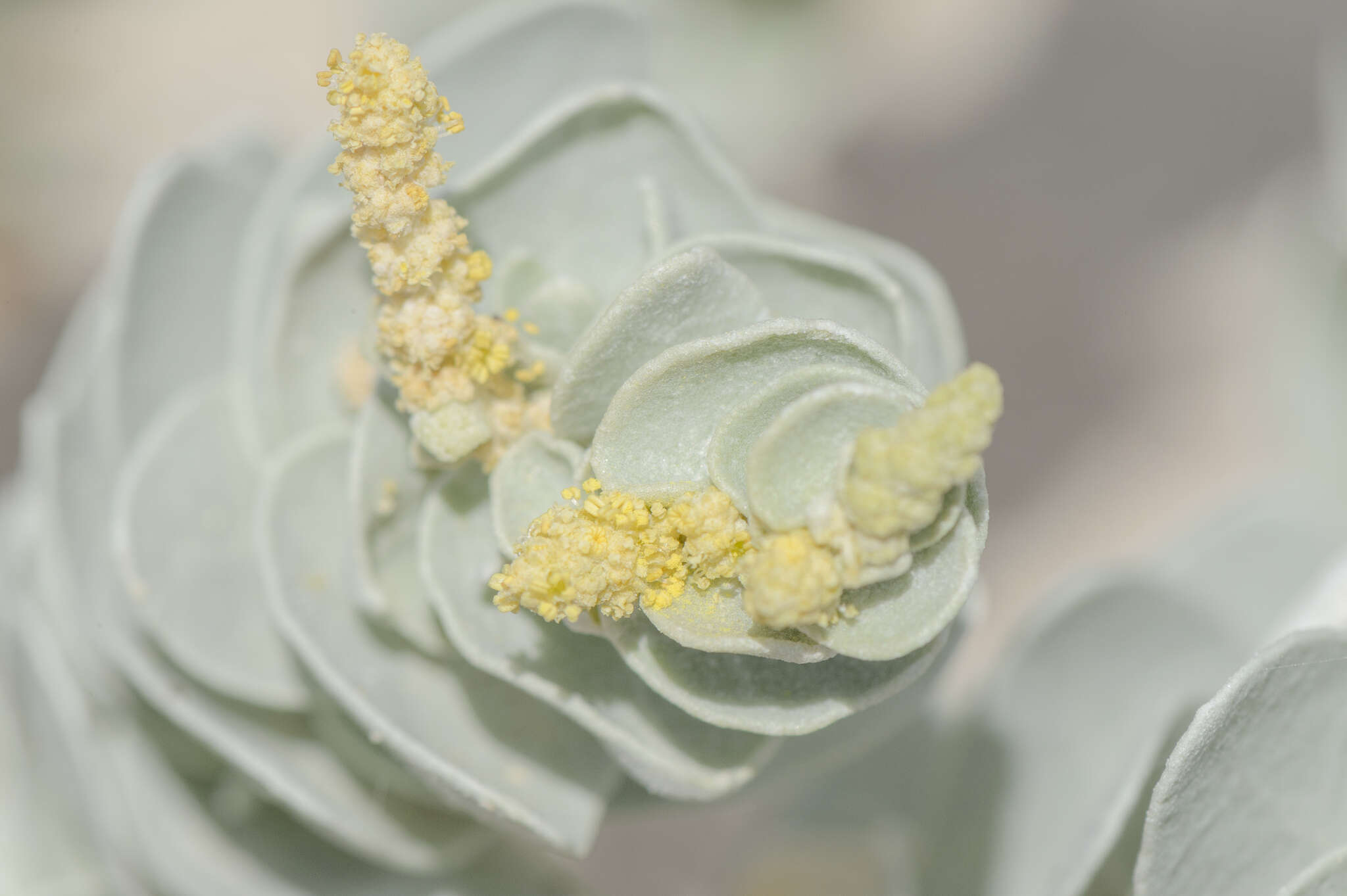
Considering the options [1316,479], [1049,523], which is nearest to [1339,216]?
[1316,479]

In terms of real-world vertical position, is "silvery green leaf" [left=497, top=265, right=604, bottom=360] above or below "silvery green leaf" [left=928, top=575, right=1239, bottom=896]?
above

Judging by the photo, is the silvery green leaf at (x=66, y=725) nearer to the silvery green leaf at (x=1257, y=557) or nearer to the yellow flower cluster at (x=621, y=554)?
the yellow flower cluster at (x=621, y=554)

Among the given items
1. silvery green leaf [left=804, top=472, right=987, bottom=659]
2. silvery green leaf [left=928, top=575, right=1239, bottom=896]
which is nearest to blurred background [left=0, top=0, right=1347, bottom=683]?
silvery green leaf [left=928, top=575, right=1239, bottom=896]

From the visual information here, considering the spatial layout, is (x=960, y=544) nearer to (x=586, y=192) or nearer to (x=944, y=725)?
(x=586, y=192)

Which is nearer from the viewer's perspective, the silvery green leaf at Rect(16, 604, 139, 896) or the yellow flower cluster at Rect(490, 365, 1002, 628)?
the yellow flower cluster at Rect(490, 365, 1002, 628)

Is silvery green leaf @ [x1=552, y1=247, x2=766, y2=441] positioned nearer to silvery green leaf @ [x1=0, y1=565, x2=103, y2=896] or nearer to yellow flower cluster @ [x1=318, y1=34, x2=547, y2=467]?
yellow flower cluster @ [x1=318, y1=34, x2=547, y2=467]

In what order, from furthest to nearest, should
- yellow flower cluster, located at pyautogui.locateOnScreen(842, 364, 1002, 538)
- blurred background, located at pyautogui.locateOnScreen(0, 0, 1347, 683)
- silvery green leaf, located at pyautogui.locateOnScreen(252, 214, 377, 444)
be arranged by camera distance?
blurred background, located at pyautogui.locateOnScreen(0, 0, 1347, 683)
silvery green leaf, located at pyautogui.locateOnScreen(252, 214, 377, 444)
yellow flower cluster, located at pyautogui.locateOnScreen(842, 364, 1002, 538)

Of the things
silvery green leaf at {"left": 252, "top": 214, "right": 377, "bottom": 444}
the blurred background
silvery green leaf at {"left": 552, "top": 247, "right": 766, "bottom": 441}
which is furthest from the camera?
the blurred background

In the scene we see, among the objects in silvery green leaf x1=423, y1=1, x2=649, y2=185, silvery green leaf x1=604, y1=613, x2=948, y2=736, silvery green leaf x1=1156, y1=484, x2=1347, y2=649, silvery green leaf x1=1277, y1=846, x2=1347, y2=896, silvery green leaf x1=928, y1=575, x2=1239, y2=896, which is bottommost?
silvery green leaf x1=1156, y1=484, x2=1347, y2=649
